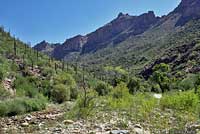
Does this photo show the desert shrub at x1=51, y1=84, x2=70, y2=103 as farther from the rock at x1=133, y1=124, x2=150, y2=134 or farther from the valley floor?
the rock at x1=133, y1=124, x2=150, y2=134

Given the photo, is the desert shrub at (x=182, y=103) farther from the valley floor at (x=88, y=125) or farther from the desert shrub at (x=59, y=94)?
the desert shrub at (x=59, y=94)

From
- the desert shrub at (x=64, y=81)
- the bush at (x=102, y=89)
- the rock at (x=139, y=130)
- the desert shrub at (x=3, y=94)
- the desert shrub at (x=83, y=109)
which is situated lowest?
the rock at (x=139, y=130)

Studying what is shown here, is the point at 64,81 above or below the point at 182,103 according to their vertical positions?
above

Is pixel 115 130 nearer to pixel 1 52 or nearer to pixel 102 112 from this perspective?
pixel 102 112

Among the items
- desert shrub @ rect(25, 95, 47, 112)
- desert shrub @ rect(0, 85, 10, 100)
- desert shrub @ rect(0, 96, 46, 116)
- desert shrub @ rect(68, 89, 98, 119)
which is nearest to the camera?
desert shrub @ rect(68, 89, 98, 119)

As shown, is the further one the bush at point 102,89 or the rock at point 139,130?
the bush at point 102,89

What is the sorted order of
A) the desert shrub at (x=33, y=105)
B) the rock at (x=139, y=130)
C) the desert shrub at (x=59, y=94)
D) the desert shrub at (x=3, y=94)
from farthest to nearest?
the desert shrub at (x=59, y=94) < the desert shrub at (x=3, y=94) < the desert shrub at (x=33, y=105) < the rock at (x=139, y=130)

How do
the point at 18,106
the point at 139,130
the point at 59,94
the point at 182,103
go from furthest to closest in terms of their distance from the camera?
the point at 59,94, the point at 18,106, the point at 182,103, the point at 139,130

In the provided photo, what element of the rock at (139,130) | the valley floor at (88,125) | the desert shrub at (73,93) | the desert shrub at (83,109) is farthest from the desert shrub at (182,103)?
the desert shrub at (73,93)

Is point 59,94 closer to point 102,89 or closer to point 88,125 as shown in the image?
point 102,89

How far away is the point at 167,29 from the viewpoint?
181 meters

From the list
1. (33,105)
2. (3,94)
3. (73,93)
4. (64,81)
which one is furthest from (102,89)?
(33,105)

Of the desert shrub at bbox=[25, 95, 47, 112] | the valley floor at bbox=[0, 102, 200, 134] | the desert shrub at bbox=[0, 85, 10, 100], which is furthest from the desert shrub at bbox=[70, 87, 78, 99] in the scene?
the valley floor at bbox=[0, 102, 200, 134]

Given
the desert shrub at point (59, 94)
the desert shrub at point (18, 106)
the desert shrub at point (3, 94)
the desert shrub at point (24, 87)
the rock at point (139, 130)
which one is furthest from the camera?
the desert shrub at point (59, 94)
